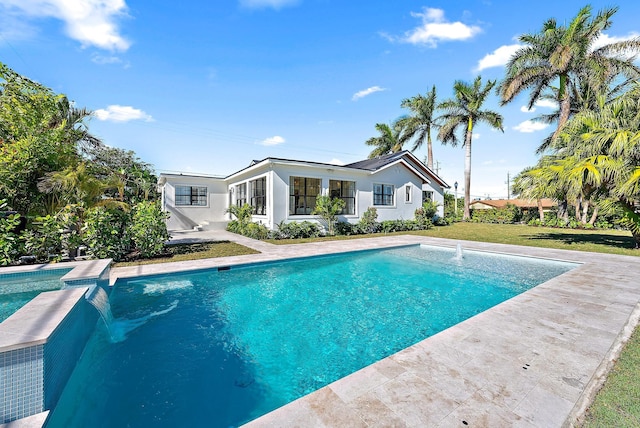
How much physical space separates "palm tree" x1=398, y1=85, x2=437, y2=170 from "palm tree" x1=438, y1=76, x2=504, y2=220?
1.90 metres

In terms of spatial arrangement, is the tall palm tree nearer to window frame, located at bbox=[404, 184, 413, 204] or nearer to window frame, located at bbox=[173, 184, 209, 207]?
window frame, located at bbox=[404, 184, 413, 204]

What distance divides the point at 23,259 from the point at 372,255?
10788 millimetres

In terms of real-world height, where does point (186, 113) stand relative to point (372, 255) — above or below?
above

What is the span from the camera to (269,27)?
42.6 feet

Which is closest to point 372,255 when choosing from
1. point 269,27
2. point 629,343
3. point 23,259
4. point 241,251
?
point 241,251

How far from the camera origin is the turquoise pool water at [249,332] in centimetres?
296

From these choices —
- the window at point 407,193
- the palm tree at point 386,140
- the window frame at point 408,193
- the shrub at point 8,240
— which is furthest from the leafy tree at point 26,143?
the palm tree at point 386,140

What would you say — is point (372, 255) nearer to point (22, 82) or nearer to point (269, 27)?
point (269, 27)

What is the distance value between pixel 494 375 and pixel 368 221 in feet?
47.4

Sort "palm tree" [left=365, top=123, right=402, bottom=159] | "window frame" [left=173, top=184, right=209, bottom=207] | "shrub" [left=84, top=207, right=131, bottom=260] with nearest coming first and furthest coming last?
"shrub" [left=84, top=207, right=131, bottom=260] < "window frame" [left=173, top=184, right=209, bottom=207] < "palm tree" [left=365, top=123, right=402, bottom=159]

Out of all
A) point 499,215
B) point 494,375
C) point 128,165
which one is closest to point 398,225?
point 499,215

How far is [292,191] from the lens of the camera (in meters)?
15.7

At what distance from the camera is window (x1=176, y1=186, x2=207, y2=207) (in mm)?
18969

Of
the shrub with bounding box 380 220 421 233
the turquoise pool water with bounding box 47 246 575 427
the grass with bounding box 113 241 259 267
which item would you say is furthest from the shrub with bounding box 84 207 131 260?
the shrub with bounding box 380 220 421 233
